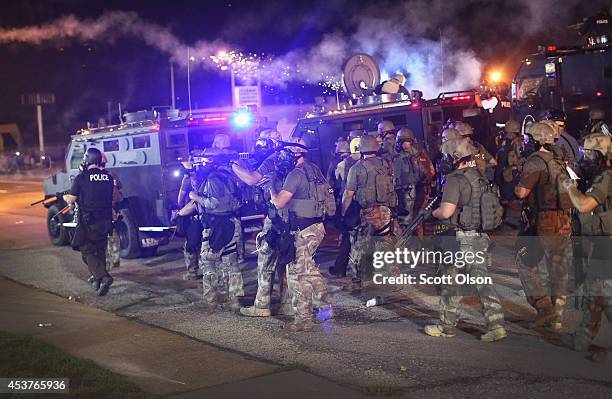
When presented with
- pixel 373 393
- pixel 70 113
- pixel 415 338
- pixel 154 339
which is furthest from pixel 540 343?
pixel 70 113

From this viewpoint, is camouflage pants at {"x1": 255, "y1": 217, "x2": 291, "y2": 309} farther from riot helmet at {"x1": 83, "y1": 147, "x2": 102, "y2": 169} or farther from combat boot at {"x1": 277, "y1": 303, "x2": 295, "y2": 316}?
riot helmet at {"x1": 83, "y1": 147, "x2": 102, "y2": 169}

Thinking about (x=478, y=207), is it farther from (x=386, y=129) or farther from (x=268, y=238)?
(x=386, y=129)

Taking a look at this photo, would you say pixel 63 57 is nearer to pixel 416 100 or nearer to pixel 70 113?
pixel 70 113

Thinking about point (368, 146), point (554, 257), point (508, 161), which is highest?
point (368, 146)

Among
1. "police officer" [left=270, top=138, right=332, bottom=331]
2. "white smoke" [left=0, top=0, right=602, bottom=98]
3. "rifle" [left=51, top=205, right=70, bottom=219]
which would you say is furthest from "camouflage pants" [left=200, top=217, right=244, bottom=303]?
"white smoke" [left=0, top=0, right=602, bottom=98]

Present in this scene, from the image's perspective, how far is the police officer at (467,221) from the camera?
6.19 meters

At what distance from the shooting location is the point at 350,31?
21047 millimetres

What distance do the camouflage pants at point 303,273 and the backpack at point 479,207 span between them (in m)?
1.47

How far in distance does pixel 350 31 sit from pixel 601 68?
957 cm

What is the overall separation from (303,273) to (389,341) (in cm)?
101

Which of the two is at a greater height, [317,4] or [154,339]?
[317,4]

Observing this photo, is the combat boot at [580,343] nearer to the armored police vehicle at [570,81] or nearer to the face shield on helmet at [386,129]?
the face shield on helmet at [386,129]

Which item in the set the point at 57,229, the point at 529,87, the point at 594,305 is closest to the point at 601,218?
the point at 594,305

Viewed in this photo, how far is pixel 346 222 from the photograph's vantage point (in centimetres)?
862
